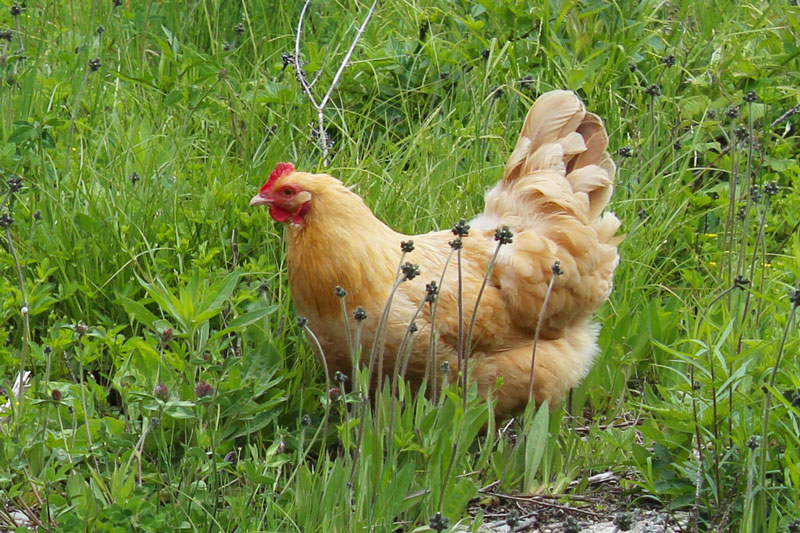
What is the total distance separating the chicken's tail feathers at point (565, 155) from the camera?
423cm

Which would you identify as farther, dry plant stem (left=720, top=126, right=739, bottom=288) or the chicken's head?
dry plant stem (left=720, top=126, right=739, bottom=288)

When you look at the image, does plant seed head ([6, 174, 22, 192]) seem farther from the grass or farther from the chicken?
the chicken

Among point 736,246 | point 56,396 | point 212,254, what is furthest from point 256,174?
point 736,246

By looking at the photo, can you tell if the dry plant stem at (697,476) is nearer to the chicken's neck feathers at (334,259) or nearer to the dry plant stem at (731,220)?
the dry plant stem at (731,220)

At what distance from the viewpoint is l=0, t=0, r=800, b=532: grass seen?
3043mm

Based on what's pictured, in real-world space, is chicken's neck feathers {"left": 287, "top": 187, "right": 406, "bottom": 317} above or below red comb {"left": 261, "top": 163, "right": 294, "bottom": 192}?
below

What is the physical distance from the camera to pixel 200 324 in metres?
3.01

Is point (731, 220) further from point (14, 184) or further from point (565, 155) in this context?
point (14, 184)

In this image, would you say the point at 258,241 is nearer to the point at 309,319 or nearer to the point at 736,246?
the point at 309,319

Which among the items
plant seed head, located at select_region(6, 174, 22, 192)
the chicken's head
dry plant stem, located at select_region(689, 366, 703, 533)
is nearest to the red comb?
the chicken's head

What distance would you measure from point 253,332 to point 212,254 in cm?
38

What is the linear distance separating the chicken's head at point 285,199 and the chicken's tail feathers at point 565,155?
0.93 metres

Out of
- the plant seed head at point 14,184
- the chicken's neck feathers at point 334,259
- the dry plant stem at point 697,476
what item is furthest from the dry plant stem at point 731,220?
the plant seed head at point 14,184

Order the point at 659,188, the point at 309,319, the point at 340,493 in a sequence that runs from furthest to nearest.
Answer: the point at 659,188 → the point at 309,319 → the point at 340,493
